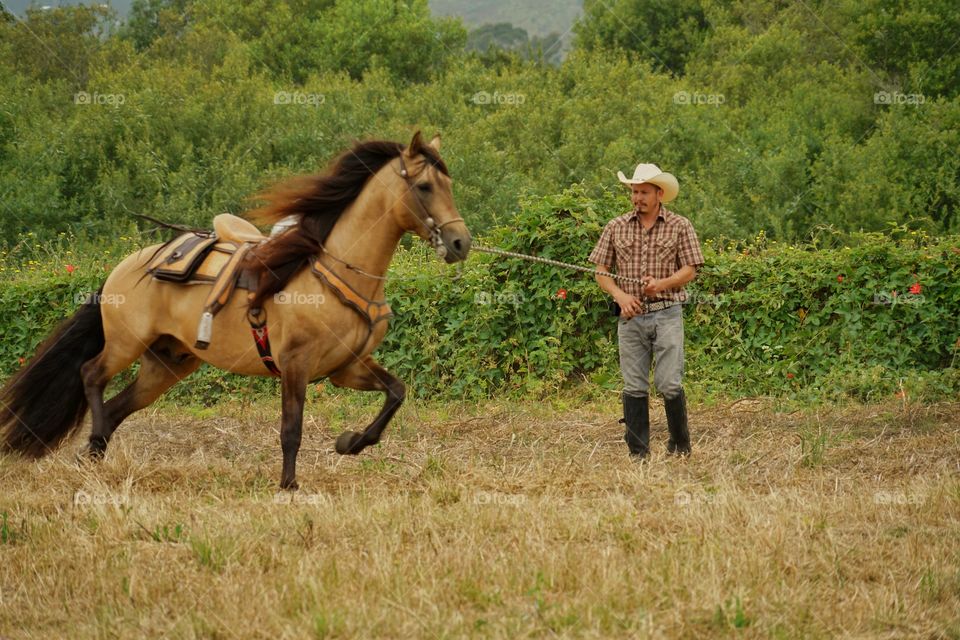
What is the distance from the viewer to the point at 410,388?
38.3 feet

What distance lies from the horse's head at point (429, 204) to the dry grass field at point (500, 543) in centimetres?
151

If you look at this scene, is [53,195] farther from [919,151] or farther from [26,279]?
[919,151]

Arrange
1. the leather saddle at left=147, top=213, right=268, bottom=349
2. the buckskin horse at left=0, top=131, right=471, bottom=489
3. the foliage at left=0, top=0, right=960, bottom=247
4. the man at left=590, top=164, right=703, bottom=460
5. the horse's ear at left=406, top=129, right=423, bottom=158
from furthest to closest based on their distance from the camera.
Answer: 1. the foliage at left=0, top=0, right=960, bottom=247
2. the man at left=590, top=164, right=703, bottom=460
3. the leather saddle at left=147, top=213, right=268, bottom=349
4. the buckskin horse at left=0, top=131, right=471, bottom=489
5. the horse's ear at left=406, top=129, right=423, bottom=158

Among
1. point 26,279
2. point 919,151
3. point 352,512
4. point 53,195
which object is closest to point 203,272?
point 352,512

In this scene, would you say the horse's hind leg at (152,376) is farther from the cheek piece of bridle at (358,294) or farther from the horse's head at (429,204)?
the horse's head at (429,204)

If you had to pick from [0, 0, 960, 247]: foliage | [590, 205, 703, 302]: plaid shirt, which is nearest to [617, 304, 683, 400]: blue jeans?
[590, 205, 703, 302]: plaid shirt

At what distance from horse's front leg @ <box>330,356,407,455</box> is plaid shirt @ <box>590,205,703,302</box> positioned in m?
1.85

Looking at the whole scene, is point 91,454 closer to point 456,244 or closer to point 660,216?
point 456,244

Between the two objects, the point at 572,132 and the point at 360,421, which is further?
the point at 572,132

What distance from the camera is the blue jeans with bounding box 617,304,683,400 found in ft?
25.0

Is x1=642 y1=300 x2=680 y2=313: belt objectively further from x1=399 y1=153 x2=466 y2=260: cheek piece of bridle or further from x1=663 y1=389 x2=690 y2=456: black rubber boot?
x1=399 y1=153 x2=466 y2=260: cheek piece of bridle

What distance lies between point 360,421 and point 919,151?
59.9 feet

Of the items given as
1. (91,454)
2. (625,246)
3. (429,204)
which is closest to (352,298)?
(429,204)

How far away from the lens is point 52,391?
8148mm
